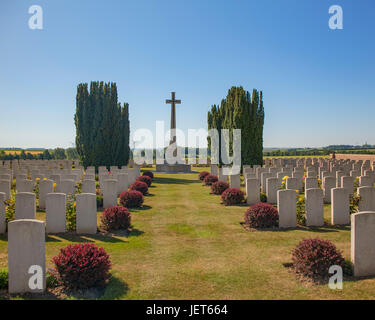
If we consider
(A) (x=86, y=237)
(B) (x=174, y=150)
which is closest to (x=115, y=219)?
(A) (x=86, y=237)

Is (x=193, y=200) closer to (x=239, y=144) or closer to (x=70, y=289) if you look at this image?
(x=70, y=289)

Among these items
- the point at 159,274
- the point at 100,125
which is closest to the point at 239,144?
the point at 100,125

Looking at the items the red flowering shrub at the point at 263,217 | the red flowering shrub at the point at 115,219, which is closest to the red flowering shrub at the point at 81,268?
the red flowering shrub at the point at 115,219

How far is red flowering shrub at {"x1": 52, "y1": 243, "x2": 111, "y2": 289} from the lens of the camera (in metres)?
5.45

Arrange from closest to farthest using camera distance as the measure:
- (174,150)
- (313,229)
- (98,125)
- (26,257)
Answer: (26,257), (313,229), (98,125), (174,150)

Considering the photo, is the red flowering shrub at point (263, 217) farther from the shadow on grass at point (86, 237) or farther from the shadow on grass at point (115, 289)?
the shadow on grass at point (115, 289)

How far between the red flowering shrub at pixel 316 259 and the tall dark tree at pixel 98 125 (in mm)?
28237

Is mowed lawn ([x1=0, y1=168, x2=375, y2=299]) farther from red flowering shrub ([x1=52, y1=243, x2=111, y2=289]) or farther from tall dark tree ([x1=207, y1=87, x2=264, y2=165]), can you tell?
tall dark tree ([x1=207, y1=87, x2=264, y2=165])

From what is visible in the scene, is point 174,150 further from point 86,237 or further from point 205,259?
point 205,259

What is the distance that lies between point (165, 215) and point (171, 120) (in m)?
22.9

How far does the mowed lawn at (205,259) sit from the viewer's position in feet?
17.5

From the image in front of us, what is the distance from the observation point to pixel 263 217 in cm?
978

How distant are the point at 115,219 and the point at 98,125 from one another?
2422 cm
